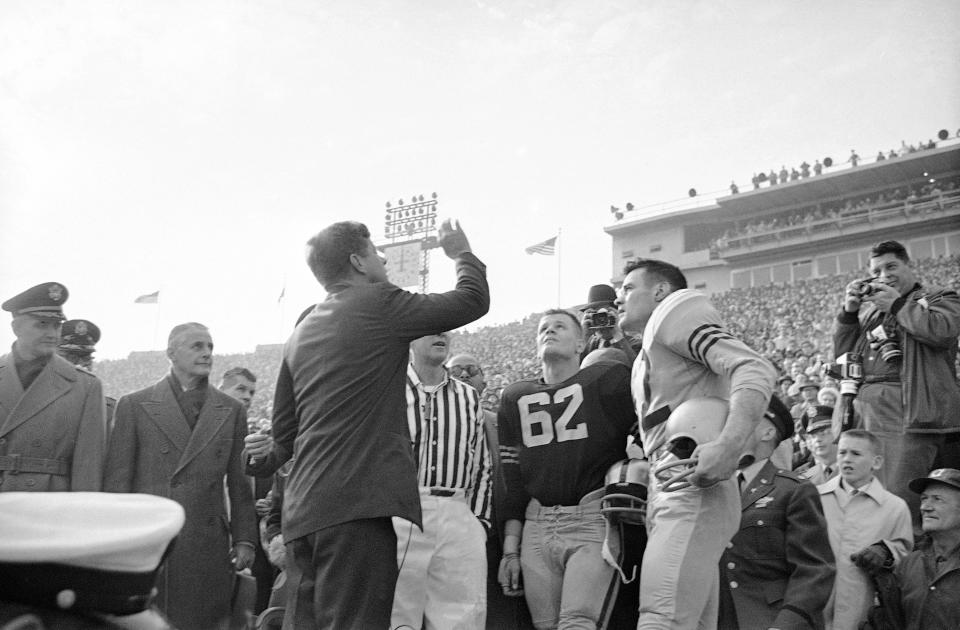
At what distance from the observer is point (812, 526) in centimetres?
434

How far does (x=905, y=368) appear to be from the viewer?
522cm

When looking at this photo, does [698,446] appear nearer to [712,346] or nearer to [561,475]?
[712,346]

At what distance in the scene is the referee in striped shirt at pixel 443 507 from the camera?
405 centimetres

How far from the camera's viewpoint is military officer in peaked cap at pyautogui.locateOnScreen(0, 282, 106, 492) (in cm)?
438

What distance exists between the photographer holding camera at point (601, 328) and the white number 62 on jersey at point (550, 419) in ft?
2.61

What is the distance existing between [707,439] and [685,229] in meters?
50.7

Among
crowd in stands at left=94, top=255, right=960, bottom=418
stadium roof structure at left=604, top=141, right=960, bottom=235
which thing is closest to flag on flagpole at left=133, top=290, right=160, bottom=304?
crowd in stands at left=94, top=255, right=960, bottom=418

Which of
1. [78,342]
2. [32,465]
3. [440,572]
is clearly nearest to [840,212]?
[78,342]

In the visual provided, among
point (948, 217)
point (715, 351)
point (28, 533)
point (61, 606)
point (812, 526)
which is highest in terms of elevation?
point (948, 217)

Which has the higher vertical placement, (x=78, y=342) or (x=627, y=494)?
(x=78, y=342)

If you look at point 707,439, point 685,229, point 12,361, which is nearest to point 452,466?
point 707,439

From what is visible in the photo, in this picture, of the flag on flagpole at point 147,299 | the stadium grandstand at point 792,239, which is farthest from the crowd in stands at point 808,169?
the flag on flagpole at point 147,299

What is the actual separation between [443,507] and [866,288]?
3.08 m

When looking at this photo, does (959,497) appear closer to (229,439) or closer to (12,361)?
(229,439)
